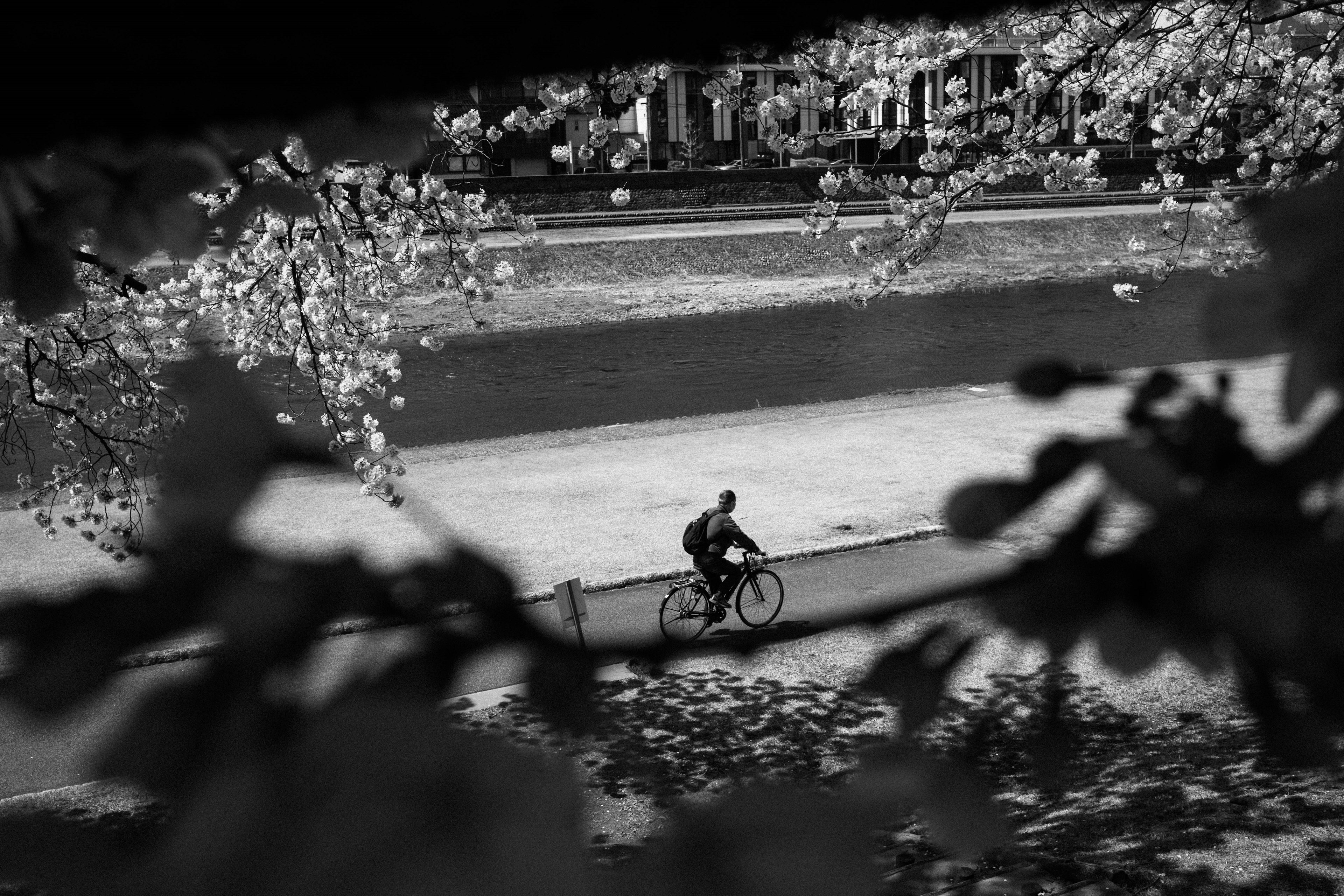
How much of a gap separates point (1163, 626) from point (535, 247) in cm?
792

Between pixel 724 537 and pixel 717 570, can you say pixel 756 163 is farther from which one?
pixel 717 570

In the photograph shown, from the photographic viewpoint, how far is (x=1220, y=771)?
5480mm

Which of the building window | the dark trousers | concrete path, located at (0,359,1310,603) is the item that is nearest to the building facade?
the building window

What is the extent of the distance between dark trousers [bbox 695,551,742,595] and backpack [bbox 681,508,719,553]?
58 mm

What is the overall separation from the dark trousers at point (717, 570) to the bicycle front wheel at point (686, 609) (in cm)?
14

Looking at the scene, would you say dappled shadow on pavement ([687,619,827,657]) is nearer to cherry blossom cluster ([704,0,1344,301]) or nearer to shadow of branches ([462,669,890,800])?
shadow of branches ([462,669,890,800])

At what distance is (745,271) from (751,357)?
9434mm

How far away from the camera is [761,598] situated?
786 cm

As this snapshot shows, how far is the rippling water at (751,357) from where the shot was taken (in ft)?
58.6

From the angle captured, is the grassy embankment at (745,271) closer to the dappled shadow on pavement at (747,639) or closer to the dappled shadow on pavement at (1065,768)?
the dappled shadow on pavement at (1065,768)

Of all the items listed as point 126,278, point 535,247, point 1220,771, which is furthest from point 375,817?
point 535,247

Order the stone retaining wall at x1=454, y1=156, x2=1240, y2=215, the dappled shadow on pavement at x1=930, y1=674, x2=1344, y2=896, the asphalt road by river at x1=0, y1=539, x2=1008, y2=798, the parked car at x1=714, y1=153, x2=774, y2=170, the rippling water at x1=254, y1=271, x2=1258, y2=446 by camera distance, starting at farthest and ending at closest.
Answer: the parked car at x1=714, y1=153, x2=774, y2=170, the stone retaining wall at x1=454, y1=156, x2=1240, y2=215, the rippling water at x1=254, y1=271, x2=1258, y2=446, the dappled shadow on pavement at x1=930, y1=674, x2=1344, y2=896, the asphalt road by river at x1=0, y1=539, x2=1008, y2=798

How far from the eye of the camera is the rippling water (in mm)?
17859

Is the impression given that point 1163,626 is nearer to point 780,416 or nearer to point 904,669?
point 904,669
